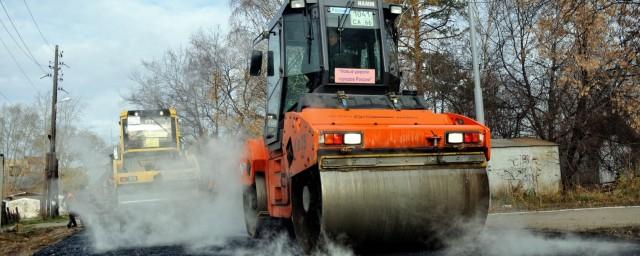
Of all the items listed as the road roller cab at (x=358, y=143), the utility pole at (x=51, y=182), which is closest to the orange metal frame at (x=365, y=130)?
the road roller cab at (x=358, y=143)

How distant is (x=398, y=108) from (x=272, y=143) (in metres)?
1.93

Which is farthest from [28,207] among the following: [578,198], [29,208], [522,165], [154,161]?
[578,198]

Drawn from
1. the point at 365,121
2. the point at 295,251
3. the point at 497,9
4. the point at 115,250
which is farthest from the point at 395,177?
the point at 497,9

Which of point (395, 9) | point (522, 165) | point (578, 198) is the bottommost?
point (578, 198)

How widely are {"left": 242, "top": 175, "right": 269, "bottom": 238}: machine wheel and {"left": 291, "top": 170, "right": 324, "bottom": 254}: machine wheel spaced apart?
1.60 metres

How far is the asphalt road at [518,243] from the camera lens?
6184mm

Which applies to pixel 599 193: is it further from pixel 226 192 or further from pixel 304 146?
pixel 304 146

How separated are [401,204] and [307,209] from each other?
1.12 meters

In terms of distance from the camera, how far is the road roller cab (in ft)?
18.2

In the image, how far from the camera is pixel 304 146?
5.83 metres

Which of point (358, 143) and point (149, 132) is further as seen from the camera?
point (149, 132)

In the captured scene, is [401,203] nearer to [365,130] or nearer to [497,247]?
[365,130]

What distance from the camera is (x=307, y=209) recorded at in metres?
6.23

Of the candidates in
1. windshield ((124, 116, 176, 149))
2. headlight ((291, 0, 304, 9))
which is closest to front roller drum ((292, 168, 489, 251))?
headlight ((291, 0, 304, 9))
